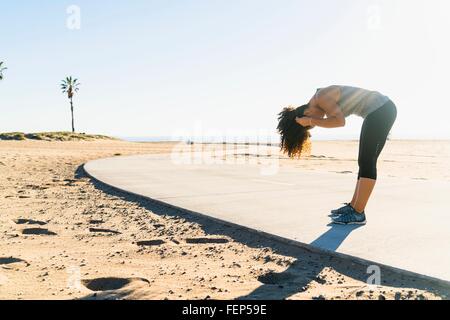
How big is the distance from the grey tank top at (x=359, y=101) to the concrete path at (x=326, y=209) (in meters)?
1.27

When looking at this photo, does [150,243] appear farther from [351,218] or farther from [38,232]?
[351,218]

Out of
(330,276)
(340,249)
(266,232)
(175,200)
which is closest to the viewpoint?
(330,276)

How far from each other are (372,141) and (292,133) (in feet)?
2.88

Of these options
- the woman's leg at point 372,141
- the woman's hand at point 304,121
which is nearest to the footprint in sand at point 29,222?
the woman's hand at point 304,121

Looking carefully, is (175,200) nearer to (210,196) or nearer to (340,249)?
(210,196)

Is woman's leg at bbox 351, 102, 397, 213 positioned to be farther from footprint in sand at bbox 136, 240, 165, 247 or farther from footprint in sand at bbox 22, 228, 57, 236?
footprint in sand at bbox 22, 228, 57, 236

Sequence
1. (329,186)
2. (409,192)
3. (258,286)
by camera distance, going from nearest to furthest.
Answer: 1. (258,286)
2. (409,192)
3. (329,186)

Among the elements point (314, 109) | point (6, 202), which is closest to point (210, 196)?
point (314, 109)

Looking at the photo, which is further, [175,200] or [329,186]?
[329,186]

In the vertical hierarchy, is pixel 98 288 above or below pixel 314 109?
below

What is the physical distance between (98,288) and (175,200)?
3441 mm

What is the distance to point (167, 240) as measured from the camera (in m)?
4.34

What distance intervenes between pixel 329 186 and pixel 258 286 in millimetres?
5475

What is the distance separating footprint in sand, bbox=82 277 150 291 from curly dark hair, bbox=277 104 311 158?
2.38 metres
